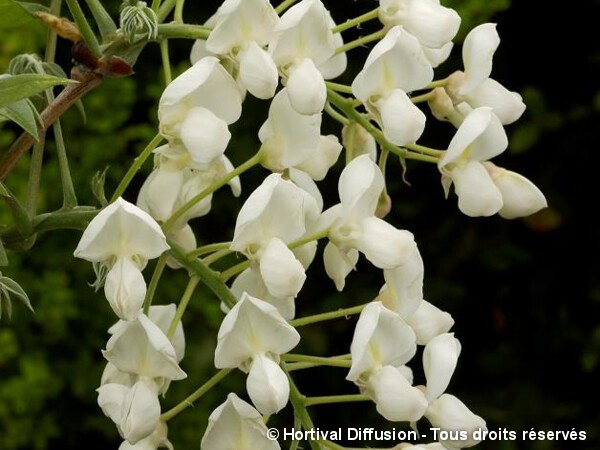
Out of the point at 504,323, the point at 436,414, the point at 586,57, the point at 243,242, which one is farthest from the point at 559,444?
the point at 243,242

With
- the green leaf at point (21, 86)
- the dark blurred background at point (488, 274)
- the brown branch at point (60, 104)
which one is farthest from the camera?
the dark blurred background at point (488, 274)

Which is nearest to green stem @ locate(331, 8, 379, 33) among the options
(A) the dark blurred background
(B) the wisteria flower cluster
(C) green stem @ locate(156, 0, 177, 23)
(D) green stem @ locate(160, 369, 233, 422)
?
(B) the wisteria flower cluster

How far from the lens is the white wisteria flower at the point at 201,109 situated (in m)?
0.69

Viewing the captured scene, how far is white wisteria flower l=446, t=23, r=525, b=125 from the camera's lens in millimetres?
758

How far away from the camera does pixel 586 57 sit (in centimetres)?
182

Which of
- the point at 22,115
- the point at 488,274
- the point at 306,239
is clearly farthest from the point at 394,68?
the point at 488,274

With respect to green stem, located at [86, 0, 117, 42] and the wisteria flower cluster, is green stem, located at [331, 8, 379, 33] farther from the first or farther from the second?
green stem, located at [86, 0, 117, 42]

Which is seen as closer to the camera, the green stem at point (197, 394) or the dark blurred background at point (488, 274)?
the green stem at point (197, 394)

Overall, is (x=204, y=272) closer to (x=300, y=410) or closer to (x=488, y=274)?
(x=300, y=410)

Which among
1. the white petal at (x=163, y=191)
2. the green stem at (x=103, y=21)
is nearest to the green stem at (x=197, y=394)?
the white petal at (x=163, y=191)

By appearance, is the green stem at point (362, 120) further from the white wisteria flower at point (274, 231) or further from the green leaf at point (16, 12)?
the green leaf at point (16, 12)

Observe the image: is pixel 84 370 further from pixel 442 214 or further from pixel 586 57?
pixel 586 57

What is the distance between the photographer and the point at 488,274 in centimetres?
188

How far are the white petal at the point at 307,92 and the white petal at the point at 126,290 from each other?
5.0 inches
